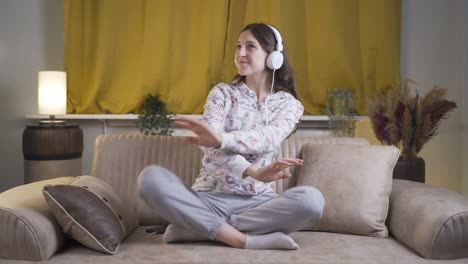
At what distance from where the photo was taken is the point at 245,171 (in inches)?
74.0

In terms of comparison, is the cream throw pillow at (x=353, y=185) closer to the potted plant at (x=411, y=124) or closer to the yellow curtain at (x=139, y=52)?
the potted plant at (x=411, y=124)

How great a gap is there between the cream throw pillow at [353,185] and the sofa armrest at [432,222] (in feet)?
0.26

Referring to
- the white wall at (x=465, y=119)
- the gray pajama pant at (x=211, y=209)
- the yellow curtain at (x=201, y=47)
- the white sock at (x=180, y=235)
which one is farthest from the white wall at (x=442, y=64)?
the white sock at (x=180, y=235)

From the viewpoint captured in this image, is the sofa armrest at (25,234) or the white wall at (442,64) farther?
the white wall at (442,64)

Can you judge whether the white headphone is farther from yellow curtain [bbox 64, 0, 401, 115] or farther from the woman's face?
yellow curtain [bbox 64, 0, 401, 115]

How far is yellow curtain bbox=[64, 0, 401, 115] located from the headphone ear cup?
5.16 ft

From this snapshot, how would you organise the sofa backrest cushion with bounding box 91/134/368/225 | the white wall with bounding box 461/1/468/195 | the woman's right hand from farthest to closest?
the white wall with bounding box 461/1/468/195 < the sofa backrest cushion with bounding box 91/134/368/225 < the woman's right hand

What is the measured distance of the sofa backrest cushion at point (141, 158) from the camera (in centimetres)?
223

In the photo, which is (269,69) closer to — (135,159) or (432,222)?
(135,159)

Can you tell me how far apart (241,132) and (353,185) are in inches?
18.8

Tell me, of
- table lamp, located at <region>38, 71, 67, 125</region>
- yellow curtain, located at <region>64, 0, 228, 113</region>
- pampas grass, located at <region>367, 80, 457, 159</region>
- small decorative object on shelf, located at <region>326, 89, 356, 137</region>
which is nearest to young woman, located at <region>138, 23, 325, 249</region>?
pampas grass, located at <region>367, 80, 457, 159</region>

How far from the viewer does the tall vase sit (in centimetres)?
244

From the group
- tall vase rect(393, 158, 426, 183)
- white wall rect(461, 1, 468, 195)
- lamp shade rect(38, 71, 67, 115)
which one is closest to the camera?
tall vase rect(393, 158, 426, 183)

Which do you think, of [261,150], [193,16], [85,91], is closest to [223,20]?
[193,16]
